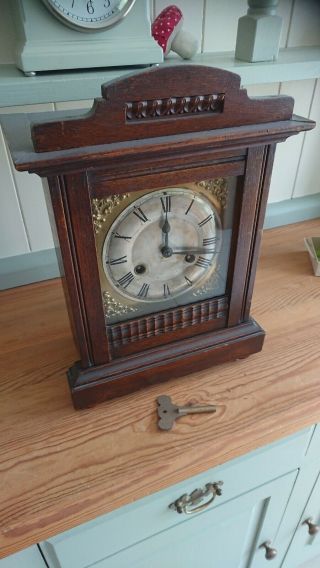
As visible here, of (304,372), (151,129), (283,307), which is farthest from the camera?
(283,307)

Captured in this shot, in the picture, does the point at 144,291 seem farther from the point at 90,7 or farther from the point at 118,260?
the point at 90,7

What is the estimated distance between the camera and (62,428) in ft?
1.93

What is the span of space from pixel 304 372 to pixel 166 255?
1.04 feet

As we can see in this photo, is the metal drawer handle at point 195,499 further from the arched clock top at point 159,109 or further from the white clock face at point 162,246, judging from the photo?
the arched clock top at point 159,109

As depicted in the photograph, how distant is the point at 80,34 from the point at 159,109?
0.27m

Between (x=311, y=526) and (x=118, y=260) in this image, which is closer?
(x=118, y=260)

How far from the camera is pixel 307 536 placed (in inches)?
40.0

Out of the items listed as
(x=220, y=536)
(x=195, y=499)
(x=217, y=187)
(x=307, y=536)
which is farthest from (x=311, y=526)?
(x=217, y=187)

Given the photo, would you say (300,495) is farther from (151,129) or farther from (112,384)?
(151,129)

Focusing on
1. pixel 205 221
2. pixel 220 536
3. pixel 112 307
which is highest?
pixel 205 221

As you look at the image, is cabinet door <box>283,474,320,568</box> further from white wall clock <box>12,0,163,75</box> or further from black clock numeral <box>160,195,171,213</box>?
white wall clock <box>12,0,163,75</box>

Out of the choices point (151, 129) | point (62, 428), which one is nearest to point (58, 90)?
point (151, 129)

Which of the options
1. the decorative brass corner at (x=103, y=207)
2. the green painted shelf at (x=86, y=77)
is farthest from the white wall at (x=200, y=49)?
the decorative brass corner at (x=103, y=207)

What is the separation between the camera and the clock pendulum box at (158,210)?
42 centimetres
